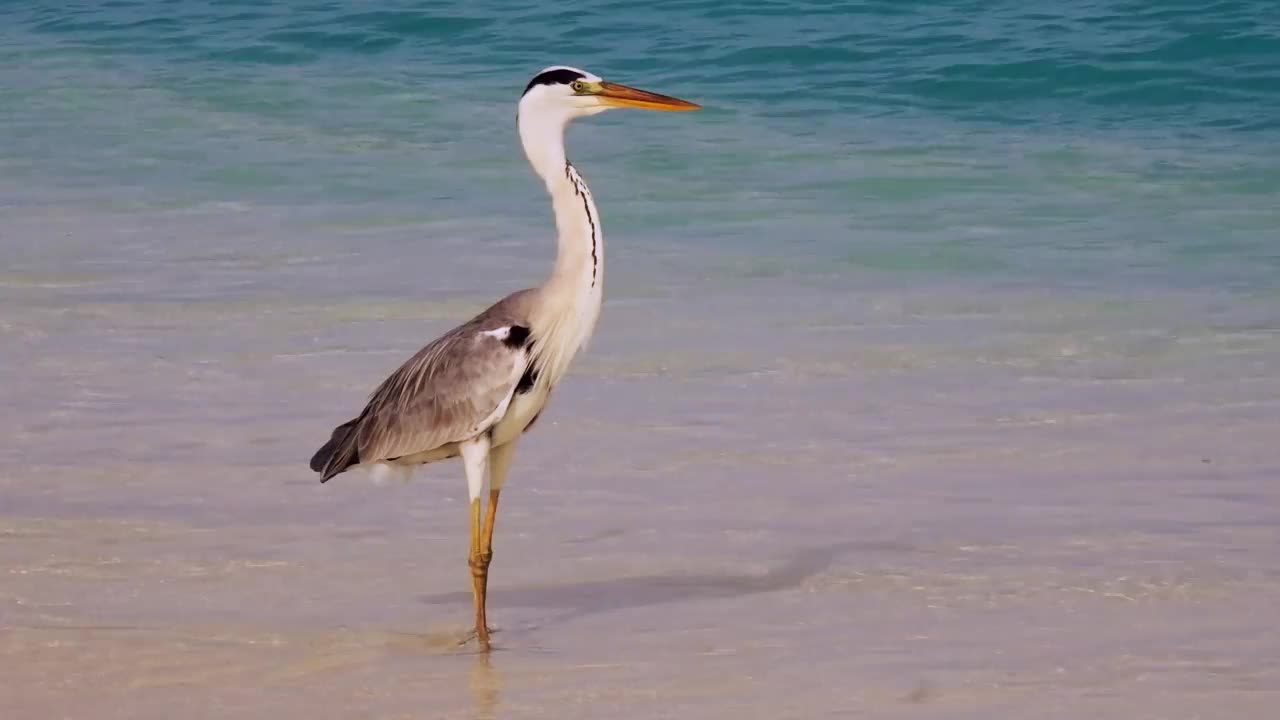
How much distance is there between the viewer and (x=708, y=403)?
23.8 ft

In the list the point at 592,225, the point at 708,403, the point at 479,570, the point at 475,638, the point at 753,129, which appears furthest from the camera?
the point at 753,129

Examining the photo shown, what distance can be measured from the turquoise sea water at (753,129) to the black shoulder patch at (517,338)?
4.32 m

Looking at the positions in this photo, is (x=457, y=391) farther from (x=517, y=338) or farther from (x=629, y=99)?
(x=629, y=99)

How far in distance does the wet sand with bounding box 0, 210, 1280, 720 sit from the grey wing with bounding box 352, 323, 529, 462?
42 cm

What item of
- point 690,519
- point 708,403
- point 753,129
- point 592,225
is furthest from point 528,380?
point 753,129

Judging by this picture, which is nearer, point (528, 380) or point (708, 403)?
point (528, 380)

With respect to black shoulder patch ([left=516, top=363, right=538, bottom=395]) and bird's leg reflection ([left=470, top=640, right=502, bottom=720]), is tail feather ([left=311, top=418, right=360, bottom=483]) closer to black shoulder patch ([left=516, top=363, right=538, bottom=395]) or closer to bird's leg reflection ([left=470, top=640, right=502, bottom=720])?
black shoulder patch ([left=516, top=363, right=538, bottom=395])

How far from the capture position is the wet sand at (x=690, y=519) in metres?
4.68

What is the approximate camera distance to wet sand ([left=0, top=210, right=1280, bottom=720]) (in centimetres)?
468

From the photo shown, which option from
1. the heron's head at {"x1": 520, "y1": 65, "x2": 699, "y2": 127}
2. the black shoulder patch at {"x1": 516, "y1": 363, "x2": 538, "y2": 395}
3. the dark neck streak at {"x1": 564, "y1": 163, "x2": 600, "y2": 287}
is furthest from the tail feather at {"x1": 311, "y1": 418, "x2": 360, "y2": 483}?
the heron's head at {"x1": 520, "y1": 65, "x2": 699, "y2": 127}

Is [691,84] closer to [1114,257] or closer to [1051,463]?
[1114,257]

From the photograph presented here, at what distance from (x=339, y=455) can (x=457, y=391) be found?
0.47 metres

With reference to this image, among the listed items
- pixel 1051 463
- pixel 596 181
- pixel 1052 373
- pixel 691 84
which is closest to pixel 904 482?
pixel 1051 463

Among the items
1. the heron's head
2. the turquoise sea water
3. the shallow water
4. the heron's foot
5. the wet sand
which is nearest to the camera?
the wet sand
